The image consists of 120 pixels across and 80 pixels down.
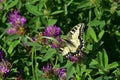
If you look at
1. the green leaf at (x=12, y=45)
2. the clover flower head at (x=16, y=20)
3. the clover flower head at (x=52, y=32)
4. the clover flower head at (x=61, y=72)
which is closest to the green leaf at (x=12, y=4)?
the clover flower head at (x=16, y=20)

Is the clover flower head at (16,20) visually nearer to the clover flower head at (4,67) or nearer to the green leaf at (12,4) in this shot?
the green leaf at (12,4)

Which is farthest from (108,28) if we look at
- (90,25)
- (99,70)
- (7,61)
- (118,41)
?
(7,61)

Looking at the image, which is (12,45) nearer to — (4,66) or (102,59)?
(4,66)

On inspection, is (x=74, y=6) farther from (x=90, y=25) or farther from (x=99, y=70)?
(x=99, y=70)

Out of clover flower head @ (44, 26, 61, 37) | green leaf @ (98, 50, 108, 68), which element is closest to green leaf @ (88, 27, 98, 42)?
green leaf @ (98, 50, 108, 68)

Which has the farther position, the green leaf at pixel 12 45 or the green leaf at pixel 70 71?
the green leaf at pixel 12 45
